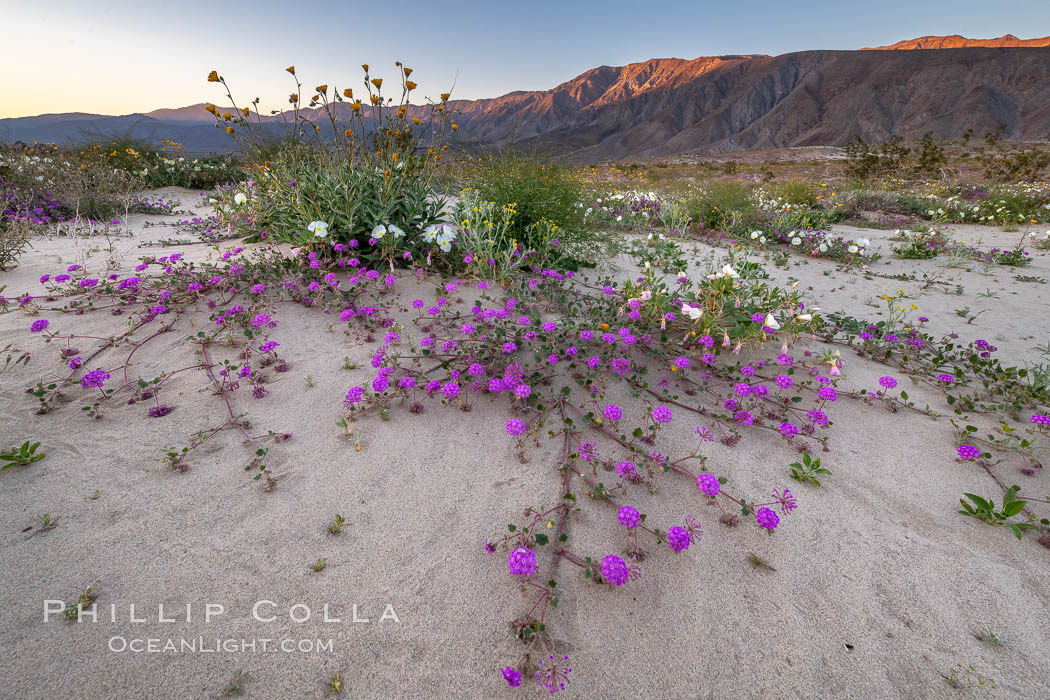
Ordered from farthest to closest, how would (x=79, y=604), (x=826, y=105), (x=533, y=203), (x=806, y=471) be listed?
(x=826, y=105) < (x=533, y=203) < (x=806, y=471) < (x=79, y=604)

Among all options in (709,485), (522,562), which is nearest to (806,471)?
(709,485)

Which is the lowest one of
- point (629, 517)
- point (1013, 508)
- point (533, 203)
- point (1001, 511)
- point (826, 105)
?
point (1001, 511)

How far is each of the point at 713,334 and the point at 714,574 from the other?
1984 mm

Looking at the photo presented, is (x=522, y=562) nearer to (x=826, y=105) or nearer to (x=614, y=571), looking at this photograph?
(x=614, y=571)

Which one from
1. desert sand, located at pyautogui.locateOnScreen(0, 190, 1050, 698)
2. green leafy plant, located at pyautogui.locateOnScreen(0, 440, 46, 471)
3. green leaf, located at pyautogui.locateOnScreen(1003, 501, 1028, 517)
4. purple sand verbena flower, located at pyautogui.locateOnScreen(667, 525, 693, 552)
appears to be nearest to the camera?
desert sand, located at pyautogui.locateOnScreen(0, 190, 1050, 698)

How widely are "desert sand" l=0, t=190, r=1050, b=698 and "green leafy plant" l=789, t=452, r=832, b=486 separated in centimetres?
5

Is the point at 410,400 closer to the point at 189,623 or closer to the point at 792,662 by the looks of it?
the point at 189,623

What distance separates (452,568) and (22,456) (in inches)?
81.9

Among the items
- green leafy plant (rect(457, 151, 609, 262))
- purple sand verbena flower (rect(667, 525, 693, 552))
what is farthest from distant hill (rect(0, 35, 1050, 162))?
purple sand verbena flower (rect(667, 525, 693, 552))

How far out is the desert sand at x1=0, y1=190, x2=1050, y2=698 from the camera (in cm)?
137

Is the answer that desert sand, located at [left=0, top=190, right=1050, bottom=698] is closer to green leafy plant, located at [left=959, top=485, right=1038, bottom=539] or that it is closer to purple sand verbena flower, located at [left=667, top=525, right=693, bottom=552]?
green leafy plant, located at [left=959, top=485, right=1038, bottom=539]

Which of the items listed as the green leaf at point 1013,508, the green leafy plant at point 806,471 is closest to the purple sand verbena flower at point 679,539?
the green leafy plant at point 806,471

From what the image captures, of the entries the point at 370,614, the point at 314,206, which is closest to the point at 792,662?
the point at 370,614

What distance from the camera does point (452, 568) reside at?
66.4 inches
